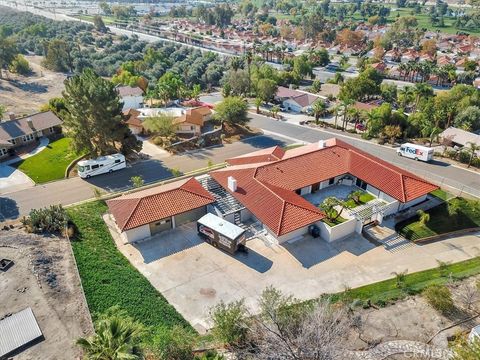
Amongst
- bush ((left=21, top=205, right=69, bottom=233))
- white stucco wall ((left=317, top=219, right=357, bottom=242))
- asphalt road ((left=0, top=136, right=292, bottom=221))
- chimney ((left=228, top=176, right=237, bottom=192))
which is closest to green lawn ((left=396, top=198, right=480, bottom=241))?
white stucco wall ((left=317, top=219, right=357, bottom=242))

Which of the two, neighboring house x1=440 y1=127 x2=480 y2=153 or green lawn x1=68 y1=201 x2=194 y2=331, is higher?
green lawn x1=68 y1=201 x2=194 y2=331

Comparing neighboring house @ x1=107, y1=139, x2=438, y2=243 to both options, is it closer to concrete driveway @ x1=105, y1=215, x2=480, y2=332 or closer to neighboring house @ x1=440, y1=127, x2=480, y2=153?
concrete driveway @ x1=105, y1=215, x2=480, y2=332

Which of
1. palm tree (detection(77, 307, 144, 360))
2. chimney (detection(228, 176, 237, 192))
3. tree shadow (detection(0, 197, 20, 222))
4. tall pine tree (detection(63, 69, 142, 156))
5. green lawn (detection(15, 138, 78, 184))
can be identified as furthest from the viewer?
green lawn (detection(15, 138, 78, 184))

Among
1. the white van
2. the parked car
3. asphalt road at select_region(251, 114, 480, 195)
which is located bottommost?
the parked car

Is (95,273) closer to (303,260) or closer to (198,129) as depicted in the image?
(303,260)

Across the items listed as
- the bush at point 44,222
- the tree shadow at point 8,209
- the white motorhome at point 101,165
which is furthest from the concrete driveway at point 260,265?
the white motorhome at point 101,165

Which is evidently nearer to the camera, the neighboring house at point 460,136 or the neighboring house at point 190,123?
the neighboring house at point 460,136

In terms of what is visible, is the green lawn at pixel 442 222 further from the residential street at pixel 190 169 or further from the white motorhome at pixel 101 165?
the white motorhome at pixel 101 165
